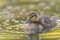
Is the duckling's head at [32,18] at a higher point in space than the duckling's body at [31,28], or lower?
higher

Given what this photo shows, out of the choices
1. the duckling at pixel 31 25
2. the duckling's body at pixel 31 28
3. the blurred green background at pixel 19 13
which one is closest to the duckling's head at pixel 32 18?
the duckling at pixel 31 25

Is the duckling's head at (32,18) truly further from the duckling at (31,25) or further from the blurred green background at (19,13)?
the blurred green background at (19,13)

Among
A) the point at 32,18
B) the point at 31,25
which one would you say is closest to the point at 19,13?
the point at 32,18

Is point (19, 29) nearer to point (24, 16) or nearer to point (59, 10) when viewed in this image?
point (24, 16)

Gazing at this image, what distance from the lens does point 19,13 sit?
1004 cm

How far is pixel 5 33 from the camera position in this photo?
7891 mm

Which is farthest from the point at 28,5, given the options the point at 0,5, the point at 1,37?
the point at 1,37

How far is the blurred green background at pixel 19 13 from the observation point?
773cm

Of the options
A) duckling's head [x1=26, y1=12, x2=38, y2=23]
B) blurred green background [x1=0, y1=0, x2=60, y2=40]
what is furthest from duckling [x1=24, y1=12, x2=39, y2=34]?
blurred green background [x1=0, y1=0, x2=60, y2=40]

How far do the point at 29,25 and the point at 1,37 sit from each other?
100 centimetres

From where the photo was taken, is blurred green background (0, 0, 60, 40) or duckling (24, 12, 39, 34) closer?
blurred green background (0, 0, 60, 40)

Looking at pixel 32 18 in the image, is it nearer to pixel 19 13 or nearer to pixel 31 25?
pixel 31 25

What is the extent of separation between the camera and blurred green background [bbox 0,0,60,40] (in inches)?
304

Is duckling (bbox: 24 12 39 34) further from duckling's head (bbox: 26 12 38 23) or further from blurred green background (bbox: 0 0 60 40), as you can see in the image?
blurred green background (bbox: 0 0 60 40)
